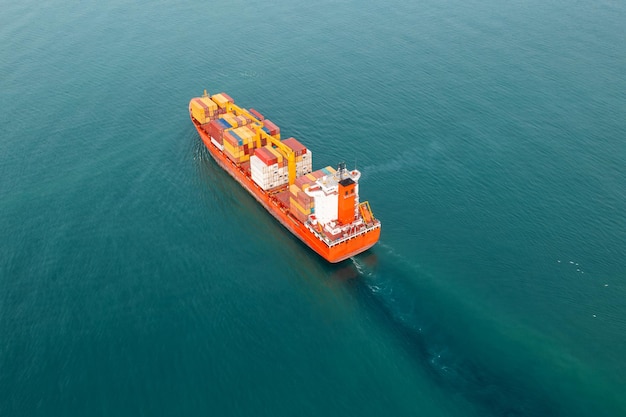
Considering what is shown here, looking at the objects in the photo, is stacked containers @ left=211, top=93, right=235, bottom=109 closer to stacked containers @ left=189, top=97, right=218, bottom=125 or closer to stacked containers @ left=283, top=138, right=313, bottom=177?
stacked containers @ left=189, top=97, right=218, bottom=125

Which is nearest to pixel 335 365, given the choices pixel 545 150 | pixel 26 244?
pixel 26 244

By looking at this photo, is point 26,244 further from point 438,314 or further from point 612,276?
point 612,276

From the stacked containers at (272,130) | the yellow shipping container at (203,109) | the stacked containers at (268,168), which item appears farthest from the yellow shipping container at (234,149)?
the yellow shipping container at (203,109)

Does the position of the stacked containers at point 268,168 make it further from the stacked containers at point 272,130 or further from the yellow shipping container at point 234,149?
the stacked containers at point 272,130

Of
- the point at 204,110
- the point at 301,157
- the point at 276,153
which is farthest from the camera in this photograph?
the point at 204,110

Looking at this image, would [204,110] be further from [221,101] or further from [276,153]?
[276,153]

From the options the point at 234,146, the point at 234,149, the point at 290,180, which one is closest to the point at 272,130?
the point at 234,146
